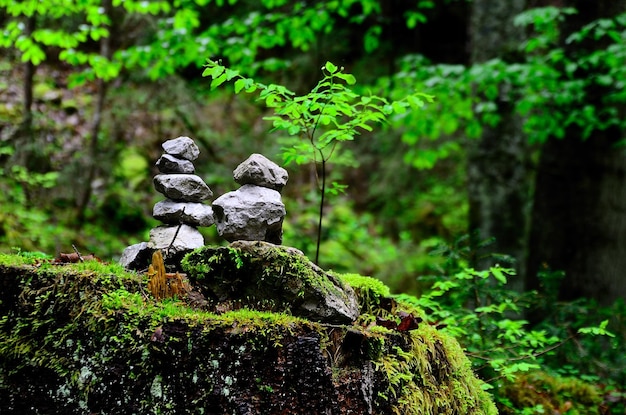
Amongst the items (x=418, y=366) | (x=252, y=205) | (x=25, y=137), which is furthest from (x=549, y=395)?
(x=25, y=137)

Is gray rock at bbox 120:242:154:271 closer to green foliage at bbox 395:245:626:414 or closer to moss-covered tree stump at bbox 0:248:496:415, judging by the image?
Answer: moss-covered tree stump at bbox 0:248:496:415

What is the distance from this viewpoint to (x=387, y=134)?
490 inches

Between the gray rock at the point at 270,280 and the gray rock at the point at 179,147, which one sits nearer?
the gray rock at the point at 270,280

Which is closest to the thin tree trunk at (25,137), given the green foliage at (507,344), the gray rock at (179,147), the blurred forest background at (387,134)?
the blurred forest background at (387,134)

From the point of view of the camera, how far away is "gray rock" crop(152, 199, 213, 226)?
2.88 metres

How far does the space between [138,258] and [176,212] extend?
32 centimetres

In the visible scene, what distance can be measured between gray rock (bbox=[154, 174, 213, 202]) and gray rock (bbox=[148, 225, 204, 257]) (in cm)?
17

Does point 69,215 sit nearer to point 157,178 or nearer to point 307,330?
point 157,178

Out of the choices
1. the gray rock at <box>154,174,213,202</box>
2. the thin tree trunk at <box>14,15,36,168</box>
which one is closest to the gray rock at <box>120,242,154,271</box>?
the gray rock at <box>154,174,213,202</box>

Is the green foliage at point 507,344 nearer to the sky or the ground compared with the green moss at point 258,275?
nearer to the ground

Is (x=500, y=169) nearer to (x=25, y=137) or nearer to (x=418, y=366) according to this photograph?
(x=418, y=366)

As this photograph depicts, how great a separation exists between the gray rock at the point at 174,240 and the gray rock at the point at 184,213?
50 millimetres

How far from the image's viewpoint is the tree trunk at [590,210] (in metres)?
7.12

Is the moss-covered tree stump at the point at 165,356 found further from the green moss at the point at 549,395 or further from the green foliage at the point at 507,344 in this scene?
the green moss at the point at 549,395
